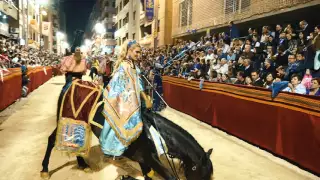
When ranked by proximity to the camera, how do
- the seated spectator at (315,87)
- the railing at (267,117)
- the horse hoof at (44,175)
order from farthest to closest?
the seated spectator at (315,87) < the railing at (267,117) < the horse hoof at (44,175)

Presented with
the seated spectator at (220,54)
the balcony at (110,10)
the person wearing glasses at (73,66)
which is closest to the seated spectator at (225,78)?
the seated spectator at (220,54)

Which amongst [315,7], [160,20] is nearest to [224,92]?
[315,7]

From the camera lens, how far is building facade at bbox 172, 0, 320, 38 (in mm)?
12422

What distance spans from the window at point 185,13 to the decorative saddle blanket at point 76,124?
59.5ft

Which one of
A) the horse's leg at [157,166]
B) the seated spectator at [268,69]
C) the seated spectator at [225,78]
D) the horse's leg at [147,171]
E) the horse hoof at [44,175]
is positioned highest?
the seated spectator at [268,69]

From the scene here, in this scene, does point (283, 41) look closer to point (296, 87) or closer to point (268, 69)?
point (268, 69)

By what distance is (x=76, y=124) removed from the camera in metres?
5.02

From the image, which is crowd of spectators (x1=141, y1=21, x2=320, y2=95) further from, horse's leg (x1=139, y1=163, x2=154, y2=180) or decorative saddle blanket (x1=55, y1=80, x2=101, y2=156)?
horse's leg (x1=139, y1=163, x2=154, y2=180)

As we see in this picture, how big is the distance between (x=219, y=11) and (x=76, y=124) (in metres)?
14.2

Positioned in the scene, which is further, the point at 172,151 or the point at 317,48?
the point at 317,48

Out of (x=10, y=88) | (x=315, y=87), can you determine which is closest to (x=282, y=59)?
(x=315, y=87)

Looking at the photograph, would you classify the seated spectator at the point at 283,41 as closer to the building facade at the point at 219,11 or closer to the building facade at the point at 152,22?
the building facade at the point at 219,11

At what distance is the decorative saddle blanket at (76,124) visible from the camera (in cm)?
501

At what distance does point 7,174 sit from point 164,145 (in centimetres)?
290
